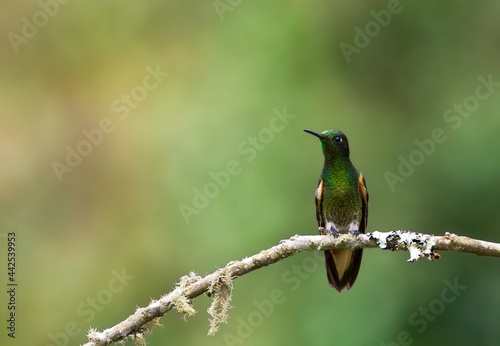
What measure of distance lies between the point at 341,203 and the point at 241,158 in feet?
9.55

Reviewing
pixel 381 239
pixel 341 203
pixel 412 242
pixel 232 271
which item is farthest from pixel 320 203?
pixel 232 271

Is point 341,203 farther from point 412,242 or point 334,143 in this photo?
point 412,242

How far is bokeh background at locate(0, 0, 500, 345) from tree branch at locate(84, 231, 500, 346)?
2.99 m

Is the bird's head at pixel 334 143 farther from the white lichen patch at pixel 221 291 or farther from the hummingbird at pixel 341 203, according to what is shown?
the white lichen patch at pixel 221 291

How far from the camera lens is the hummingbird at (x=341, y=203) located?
439 cm

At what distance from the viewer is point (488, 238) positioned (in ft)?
21.4

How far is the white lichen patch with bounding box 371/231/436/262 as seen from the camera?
3268mm

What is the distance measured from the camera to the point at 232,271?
3.30 meters

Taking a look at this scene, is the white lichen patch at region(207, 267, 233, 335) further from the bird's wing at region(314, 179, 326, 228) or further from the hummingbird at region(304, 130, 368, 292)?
the bird's wing at region(314, 179, 326, 228)

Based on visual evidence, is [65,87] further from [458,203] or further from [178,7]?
[458,203]

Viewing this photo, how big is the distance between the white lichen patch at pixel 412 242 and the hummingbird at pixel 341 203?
97 cm

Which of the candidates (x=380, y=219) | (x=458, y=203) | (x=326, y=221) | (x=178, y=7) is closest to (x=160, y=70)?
(x=178, y=7)

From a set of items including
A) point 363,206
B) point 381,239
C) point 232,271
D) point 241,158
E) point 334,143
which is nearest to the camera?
point 232,271

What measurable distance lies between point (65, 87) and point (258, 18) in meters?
2.85
